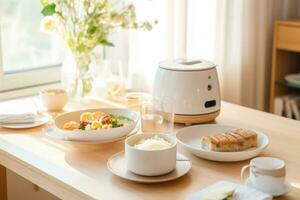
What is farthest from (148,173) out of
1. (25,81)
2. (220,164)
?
(25,81)

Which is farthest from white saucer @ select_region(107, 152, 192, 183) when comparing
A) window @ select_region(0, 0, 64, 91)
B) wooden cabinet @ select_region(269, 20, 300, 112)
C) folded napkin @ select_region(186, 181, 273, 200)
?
wooden cabinet @ select_region(269, 20, 300, 112)

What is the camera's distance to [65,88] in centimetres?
208

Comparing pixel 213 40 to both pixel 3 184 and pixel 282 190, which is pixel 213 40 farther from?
pixel 282 190

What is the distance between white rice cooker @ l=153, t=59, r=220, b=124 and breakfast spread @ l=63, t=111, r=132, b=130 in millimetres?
162

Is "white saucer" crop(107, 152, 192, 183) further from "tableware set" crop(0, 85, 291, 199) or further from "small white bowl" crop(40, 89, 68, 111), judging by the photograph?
"small white bowl" crop(40, 89, 68, 111)

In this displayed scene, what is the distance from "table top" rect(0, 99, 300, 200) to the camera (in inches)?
51.1

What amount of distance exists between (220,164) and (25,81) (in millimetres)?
1304

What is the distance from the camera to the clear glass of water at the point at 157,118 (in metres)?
1.69

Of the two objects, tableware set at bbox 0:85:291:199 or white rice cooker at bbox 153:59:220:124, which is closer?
tableware set at bbox 0:85:291:199

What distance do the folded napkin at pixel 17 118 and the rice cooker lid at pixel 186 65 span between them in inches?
19.0

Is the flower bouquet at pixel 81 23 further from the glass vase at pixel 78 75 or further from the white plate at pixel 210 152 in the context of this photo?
the white plate at pixel 210 152

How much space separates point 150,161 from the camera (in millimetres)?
1318

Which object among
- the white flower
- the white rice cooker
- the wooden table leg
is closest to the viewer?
the white rice cooker

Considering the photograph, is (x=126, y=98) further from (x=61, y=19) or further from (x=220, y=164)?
(x=220, y=164)
